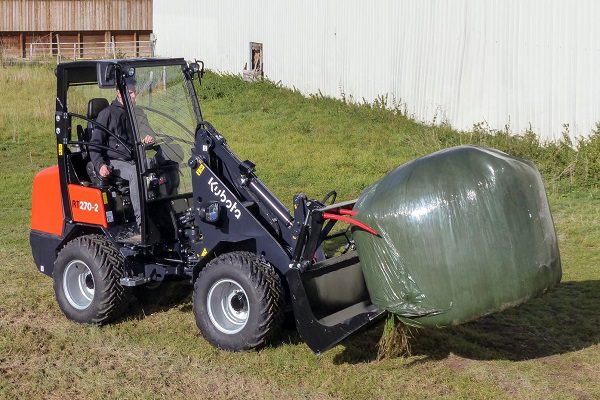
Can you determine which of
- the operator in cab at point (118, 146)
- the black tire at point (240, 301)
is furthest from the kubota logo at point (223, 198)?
the operator in cab at point (118, 146)

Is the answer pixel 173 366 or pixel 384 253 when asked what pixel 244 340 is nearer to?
pixel 173 366

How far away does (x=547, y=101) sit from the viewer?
15.5 metres

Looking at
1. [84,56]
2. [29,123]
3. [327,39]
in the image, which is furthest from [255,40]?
[84,56]

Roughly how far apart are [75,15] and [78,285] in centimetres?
3699

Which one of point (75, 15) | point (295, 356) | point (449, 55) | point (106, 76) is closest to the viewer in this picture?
point (295, 356)

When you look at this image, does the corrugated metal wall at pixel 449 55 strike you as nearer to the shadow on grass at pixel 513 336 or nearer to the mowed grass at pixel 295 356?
the mowed grass at pixel 295 356

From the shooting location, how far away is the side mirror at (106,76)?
25.4 feet

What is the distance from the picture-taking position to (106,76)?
7.77m

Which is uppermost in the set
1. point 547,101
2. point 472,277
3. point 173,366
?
point 547,101

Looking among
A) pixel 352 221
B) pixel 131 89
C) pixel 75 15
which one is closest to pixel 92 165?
pixel 131 89

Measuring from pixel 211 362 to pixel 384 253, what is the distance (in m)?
1.74

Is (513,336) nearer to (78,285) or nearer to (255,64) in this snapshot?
(78,285)

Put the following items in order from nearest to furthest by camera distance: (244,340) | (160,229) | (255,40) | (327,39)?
(244,340) < (160,229) < (327,39) < (255,40)

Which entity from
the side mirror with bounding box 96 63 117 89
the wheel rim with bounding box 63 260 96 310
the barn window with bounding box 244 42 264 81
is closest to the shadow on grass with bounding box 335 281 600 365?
the wheel rim with bounding box 63 260 96 310
